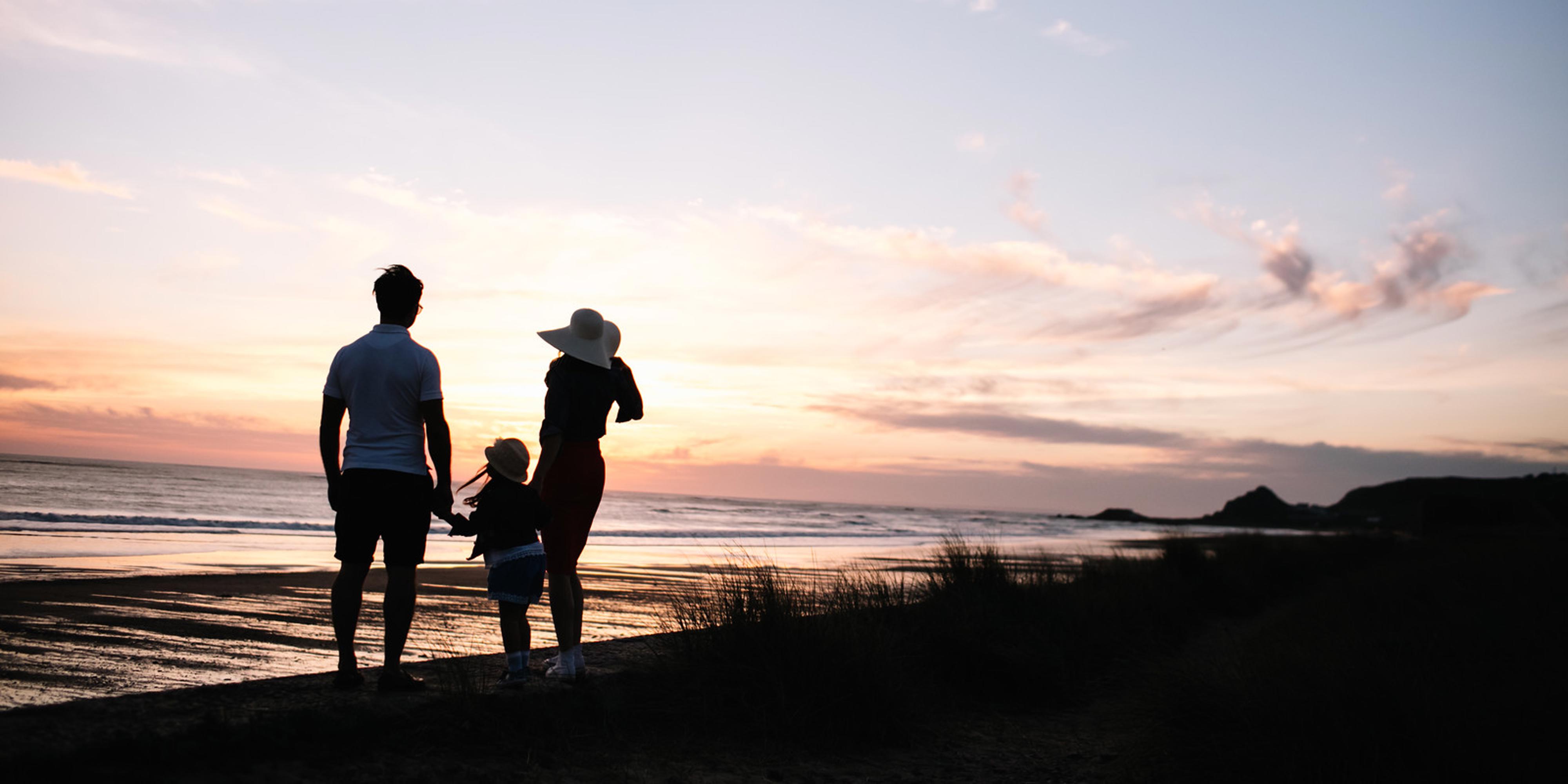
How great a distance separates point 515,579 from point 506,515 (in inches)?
12.4

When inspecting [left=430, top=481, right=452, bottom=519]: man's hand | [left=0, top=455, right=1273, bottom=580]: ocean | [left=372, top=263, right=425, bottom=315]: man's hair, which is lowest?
[left=0, top=455, right=1273, bottom=580]: ocean

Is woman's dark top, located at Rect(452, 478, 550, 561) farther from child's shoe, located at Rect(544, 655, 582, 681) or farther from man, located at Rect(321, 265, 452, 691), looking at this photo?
child's shoe, located at Rect(544, 655, 582, 681)

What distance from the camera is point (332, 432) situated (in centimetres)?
423

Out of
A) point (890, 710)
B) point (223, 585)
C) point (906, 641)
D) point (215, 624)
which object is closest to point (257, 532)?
point (223, 585)

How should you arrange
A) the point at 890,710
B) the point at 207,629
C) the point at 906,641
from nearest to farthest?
the point at 890,710 < the point at 906,641 < the point at 207,629

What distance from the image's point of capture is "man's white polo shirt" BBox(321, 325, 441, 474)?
415 cm

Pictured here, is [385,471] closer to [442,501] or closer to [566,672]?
[442,501]

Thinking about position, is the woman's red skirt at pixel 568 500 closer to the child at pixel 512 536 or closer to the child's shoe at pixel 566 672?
the child at pixel 512 536

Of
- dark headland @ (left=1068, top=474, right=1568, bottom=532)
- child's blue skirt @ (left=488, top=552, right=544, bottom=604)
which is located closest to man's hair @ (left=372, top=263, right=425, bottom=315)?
child's blue skirt @ (left=488, top=552, right=544, bottom=604)

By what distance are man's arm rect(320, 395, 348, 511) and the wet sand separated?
1376 mm

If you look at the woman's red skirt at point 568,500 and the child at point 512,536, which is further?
the woman's red skirt at point 568,500

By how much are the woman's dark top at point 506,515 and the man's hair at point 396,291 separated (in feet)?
3.09

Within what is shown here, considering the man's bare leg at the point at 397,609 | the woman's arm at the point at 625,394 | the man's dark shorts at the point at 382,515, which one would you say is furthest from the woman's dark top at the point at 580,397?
the man's bare leg at the point at 397,609

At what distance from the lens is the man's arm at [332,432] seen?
13.7 ft
